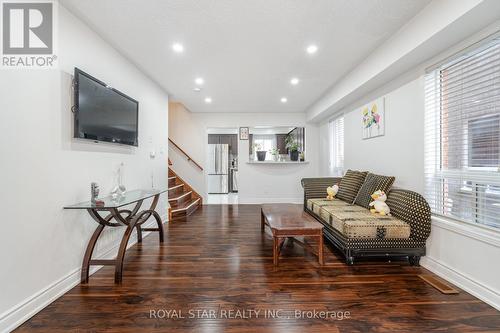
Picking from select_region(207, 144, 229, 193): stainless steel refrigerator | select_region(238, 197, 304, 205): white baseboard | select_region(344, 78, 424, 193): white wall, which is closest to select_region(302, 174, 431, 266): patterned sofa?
select_region(344, 78, 424, 193): white wall

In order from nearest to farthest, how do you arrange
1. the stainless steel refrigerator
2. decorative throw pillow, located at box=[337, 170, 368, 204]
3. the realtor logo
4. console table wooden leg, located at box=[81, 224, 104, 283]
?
the realtor logo < console table wooden leg, located at box=[81, 224, 104, 283] < decorative throw pillow, located at box=[337, 170, 368, 204] < the stainless steel refrigerator

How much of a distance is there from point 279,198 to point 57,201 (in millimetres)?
4941

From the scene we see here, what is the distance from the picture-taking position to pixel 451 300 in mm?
1767

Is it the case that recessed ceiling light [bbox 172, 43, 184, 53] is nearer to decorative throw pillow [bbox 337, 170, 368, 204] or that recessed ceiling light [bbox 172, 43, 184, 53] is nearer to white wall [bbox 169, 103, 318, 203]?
decorative throw pillow [bbox 337, 170, 368, 204]

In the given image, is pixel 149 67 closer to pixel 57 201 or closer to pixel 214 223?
pixel 57 201

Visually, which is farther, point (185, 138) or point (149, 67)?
point (185, 138)

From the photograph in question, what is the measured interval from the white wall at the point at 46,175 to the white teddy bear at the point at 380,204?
3159 mm

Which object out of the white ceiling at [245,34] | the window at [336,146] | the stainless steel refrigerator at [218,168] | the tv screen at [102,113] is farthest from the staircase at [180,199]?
the window at [336,146]

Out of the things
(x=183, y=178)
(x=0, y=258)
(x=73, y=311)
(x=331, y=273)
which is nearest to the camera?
→ (x=0, y=258)

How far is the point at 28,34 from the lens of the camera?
5.80 feet

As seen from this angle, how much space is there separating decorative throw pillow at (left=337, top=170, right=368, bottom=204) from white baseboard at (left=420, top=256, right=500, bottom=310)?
1214 mm

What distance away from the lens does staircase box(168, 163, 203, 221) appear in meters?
4.48

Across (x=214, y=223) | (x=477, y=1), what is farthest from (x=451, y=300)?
(x=214, y=223)

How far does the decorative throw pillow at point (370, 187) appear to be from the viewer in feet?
9.21
